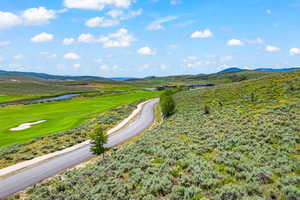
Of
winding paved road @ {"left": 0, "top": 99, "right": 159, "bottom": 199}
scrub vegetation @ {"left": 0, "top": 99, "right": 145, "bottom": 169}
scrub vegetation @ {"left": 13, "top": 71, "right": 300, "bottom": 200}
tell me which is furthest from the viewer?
scrub vegetation @ {"left": 0, "top": 99, "right": 145, "bottom": 169}

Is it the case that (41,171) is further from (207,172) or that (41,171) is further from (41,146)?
(207,172)

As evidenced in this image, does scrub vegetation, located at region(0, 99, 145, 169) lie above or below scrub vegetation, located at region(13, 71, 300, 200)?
below

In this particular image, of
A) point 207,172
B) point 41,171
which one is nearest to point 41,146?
point 41,171

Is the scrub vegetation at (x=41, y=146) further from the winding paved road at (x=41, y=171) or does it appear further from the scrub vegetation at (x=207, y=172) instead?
the scrub vegetation at (x=207, y=172)

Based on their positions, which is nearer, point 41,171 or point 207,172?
point 207,172

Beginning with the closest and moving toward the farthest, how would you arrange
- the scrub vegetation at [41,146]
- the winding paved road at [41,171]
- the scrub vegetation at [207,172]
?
the scrub vegetation at [207,172] < the winding paved road at [41,171] < the scrub vegetation at [41,146]

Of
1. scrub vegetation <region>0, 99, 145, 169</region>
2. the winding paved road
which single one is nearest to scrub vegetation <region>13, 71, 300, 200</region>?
the winding paved road

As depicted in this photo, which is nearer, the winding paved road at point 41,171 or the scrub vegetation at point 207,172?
the scrub vegetation at point 207,172

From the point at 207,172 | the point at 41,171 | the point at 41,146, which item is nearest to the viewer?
the point at 207,172

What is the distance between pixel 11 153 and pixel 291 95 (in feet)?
154

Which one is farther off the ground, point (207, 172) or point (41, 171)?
point (207, 172)

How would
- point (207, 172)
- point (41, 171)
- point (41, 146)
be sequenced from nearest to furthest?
point (207, 172)
point (41, 171)
point (41, 146)

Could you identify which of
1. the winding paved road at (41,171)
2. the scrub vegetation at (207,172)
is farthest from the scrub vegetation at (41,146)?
the scrub vegetation at (207,172)

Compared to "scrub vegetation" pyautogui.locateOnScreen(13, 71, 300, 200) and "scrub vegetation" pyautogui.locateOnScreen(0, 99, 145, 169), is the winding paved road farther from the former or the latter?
"scrub vegetation" pyautogui.locateOnScreen(0, 99, 145, 169)
